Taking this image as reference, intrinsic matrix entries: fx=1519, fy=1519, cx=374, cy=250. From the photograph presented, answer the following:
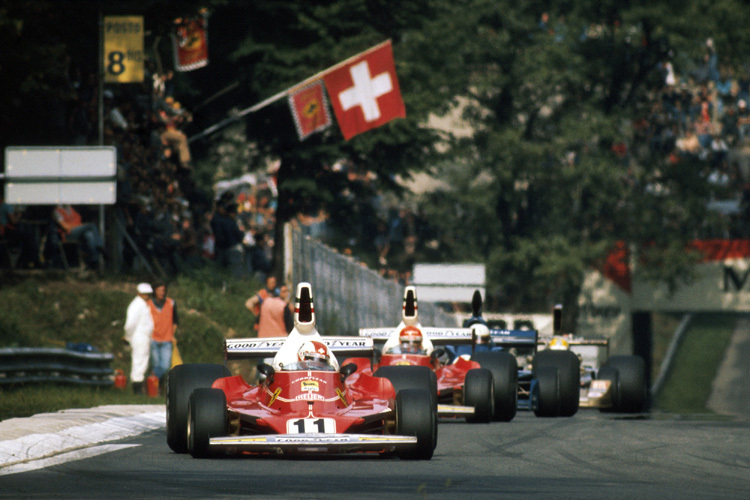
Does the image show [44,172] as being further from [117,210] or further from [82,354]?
[117,210]

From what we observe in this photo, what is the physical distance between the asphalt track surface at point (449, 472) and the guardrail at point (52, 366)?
4533mm

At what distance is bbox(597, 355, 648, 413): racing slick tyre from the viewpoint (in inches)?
817

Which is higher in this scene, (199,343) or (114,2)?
(114,2)

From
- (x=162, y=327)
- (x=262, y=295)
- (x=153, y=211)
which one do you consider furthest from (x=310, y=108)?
(x=162, y=327)

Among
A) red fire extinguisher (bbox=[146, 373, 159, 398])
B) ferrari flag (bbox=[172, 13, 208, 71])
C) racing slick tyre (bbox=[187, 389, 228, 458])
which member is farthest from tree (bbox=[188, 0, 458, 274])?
racing slick tyre (bbox=[187, 389, 228, 458])

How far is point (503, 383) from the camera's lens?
55.3ft

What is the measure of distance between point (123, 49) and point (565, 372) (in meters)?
10.7

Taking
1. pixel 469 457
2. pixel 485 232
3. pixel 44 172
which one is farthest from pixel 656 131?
pixel 469 457

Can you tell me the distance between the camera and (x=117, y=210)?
82.4 ft

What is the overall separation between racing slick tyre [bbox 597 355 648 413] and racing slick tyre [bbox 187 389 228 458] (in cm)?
1068

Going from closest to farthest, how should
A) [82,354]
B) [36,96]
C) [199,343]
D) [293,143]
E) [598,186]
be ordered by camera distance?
[82,354], [36,96], [199,343], [293,143], [598,186]

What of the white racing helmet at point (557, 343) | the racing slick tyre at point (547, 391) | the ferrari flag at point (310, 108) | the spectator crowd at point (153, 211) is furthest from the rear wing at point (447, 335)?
the ferrari flag at point (310, 108)

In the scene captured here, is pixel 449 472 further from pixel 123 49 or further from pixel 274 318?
pixel 123 49

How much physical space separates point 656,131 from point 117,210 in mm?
28713
